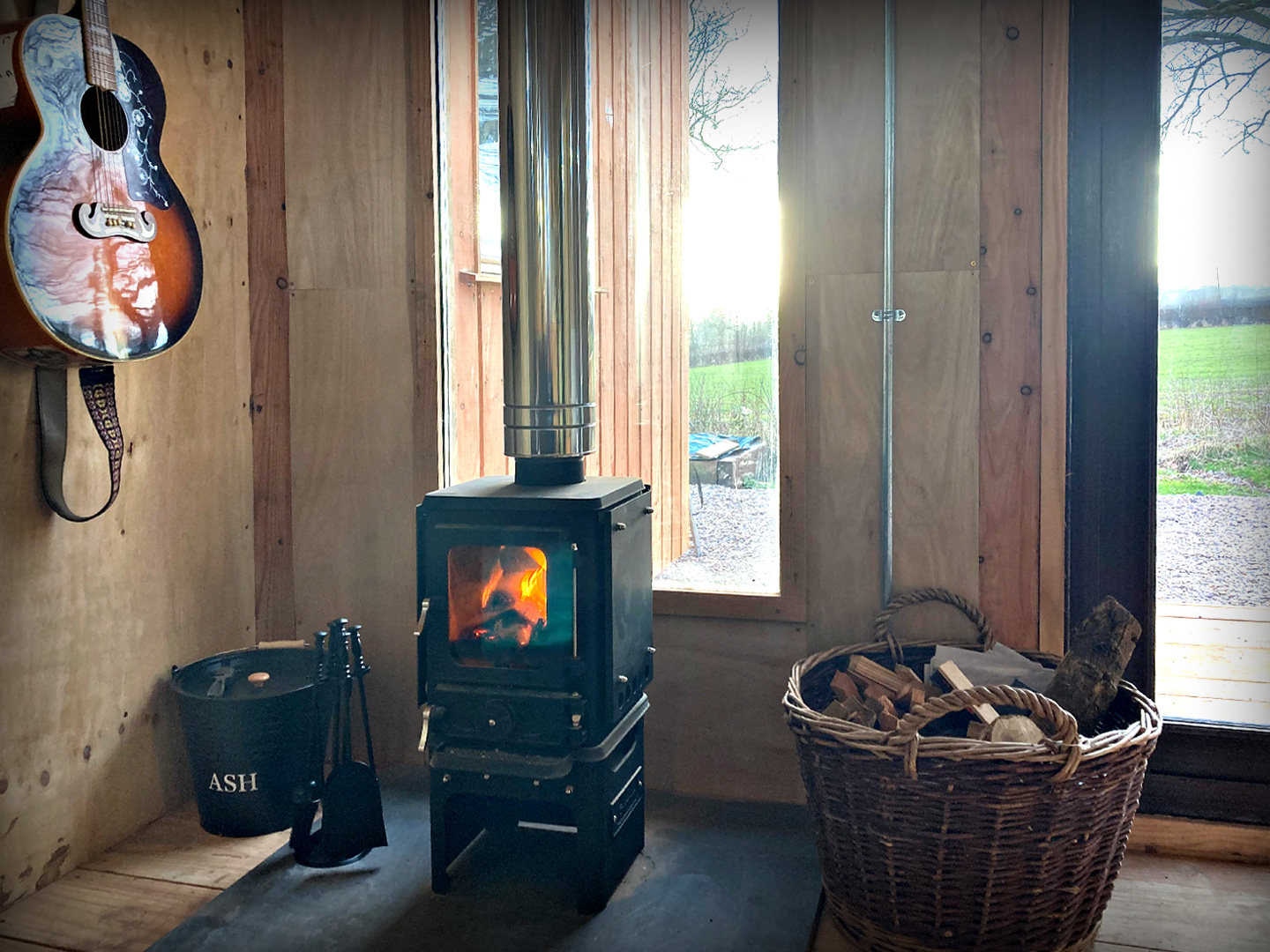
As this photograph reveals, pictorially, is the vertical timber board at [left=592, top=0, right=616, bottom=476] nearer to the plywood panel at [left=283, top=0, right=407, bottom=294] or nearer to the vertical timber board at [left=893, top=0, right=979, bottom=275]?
the plywood panel at [left=283, top=0, right=407, bottom=294]

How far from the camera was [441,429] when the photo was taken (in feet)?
8.38

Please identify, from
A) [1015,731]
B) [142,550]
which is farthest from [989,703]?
[142,550]

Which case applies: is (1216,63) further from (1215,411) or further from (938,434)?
(938,434)

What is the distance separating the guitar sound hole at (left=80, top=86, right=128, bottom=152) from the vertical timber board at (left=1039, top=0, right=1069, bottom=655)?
183 cm

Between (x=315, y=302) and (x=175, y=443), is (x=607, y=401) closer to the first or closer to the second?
(x=315, y=302)

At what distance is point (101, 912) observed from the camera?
6.41 feet

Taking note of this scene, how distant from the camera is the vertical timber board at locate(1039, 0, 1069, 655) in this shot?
212 centimetres

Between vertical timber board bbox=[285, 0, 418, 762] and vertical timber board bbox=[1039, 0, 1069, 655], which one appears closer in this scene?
vertical timber board bbox=[1039, 0, 1069, 655]

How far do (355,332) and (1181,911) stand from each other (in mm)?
2161

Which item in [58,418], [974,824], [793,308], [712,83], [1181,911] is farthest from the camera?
[712,83]

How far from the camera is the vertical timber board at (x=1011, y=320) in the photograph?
214 cm

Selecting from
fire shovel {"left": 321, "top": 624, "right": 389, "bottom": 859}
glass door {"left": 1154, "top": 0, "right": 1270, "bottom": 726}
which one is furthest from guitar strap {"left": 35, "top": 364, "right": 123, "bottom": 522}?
glass door {"left": 1154, "top": 0, "right": 1270, "bottom": 726}

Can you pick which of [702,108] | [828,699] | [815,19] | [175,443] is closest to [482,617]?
[828,699]

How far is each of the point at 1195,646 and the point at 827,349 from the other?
101 centimetres
